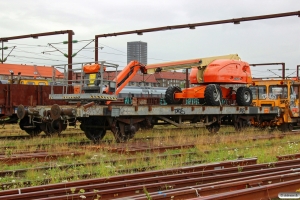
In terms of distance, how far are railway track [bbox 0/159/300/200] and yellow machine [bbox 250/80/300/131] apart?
1072 centimetres

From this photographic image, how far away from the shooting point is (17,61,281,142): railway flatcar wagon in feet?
37.6

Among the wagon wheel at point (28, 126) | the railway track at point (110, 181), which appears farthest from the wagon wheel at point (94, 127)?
the railway track at point (110, 181)

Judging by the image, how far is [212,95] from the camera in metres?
15.1

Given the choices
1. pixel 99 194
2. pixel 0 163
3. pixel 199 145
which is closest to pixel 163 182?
pixel 99 194

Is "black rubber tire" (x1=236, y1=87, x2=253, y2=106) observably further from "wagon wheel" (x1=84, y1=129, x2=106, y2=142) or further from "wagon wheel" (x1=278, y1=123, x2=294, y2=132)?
"wagon wheel" (x1=84, y1=129, x2=106, y2=142)

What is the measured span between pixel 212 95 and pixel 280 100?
4836 mm

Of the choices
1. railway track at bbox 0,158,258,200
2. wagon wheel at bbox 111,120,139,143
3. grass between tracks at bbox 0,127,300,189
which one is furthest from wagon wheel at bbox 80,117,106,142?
railway track at bbox 0,158,258,200

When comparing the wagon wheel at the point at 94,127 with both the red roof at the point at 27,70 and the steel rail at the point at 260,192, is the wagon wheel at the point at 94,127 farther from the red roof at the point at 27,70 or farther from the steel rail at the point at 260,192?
the red roof at the point at 27,70

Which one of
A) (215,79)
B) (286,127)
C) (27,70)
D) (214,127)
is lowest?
(286,127)

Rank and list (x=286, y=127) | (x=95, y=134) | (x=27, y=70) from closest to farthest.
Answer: (x=95, y=134)
(x=286, y=127)
(x=27, y=70)

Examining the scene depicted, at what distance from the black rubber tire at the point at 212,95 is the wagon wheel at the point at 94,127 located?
4.55m

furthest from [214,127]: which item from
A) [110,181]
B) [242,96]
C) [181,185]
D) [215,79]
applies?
[110,181]

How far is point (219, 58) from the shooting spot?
16297 mm

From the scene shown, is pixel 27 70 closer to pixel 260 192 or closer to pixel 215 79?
pixel 215 79
